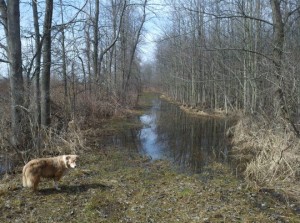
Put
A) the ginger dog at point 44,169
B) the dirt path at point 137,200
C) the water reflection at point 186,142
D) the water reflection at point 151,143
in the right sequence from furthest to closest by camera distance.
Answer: the water reflection at point 151,143 → the water reflection at point 186,142 → the ginger dog at point 44,169 → the dirt path at point 137,200

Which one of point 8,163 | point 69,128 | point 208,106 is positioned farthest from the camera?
point 208,106

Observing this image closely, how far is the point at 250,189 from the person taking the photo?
7676 millimetres

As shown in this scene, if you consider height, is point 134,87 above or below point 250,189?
above

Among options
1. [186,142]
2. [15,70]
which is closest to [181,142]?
[186,142]

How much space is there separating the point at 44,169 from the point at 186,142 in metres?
9.32

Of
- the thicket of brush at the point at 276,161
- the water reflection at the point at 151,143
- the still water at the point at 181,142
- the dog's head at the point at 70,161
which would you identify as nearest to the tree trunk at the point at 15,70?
the dog's head at the point at 70,161

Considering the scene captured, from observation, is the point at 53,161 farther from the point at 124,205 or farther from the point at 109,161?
the point at 109,161

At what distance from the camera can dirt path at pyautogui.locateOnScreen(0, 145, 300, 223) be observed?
5891 mm

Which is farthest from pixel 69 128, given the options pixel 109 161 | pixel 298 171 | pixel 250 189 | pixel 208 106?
pixel 208 106

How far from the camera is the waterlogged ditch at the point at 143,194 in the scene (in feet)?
19.5

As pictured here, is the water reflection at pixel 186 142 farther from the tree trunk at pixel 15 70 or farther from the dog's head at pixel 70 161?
the tree trunk at pixel 15 70

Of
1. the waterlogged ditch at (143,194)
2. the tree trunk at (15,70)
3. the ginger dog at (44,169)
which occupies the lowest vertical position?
the waterlogged ditch at (143,194)

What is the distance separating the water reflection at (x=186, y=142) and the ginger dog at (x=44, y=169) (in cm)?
471

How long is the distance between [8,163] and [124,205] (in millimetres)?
4910
